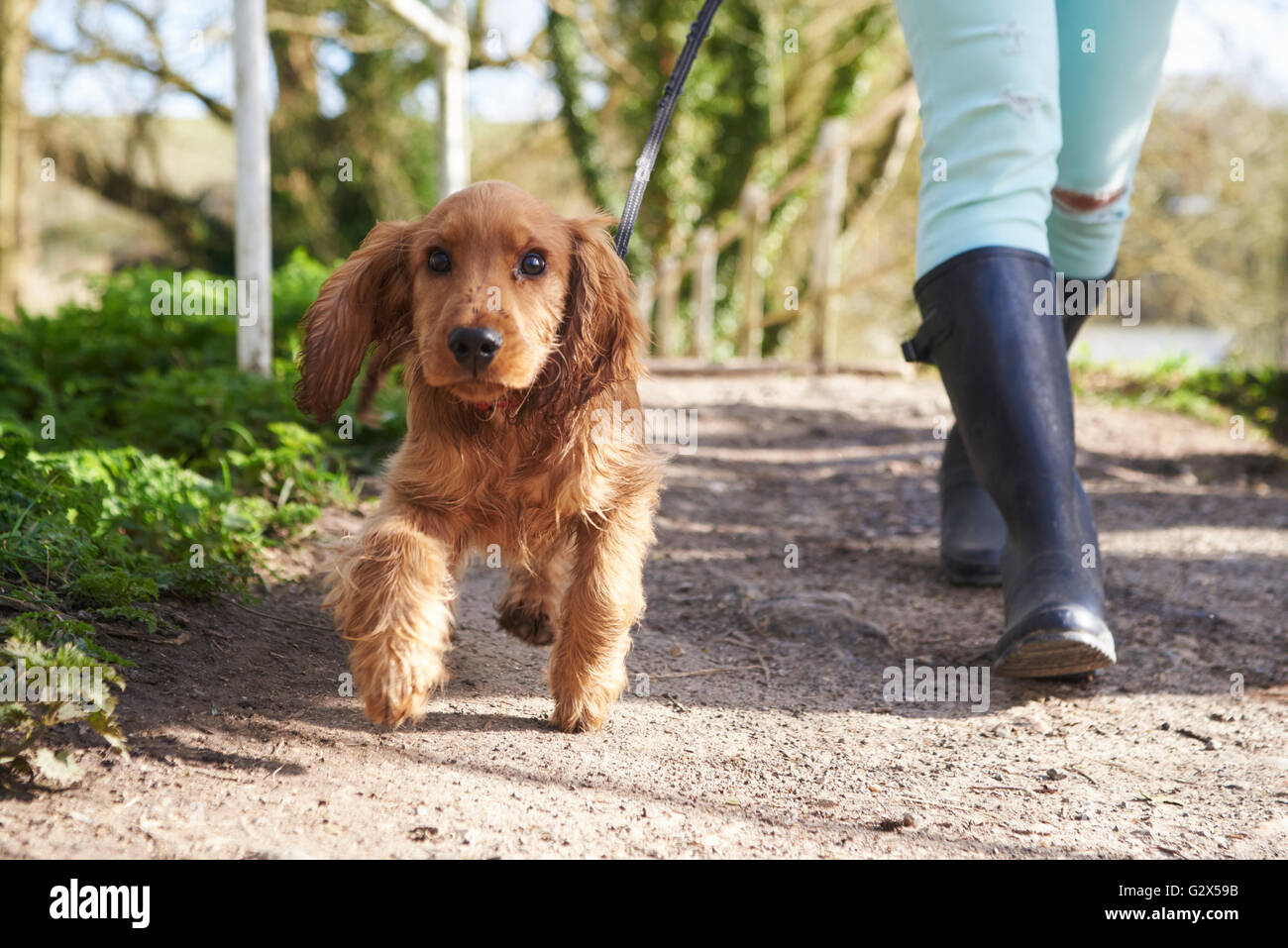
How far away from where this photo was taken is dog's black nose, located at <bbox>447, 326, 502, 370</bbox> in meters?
1.99

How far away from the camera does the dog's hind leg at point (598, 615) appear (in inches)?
88.0

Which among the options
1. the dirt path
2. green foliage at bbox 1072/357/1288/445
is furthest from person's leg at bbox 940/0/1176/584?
green foliage at bbox 1072/357/1288/445

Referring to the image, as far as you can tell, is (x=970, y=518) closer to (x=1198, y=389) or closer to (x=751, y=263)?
(x=1198, y=389)

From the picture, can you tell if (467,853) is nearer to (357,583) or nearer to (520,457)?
(357,583)

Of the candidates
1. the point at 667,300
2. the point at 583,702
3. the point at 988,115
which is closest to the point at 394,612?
the point at 583,702

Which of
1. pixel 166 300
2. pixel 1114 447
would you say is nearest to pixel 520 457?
pixel 166 300

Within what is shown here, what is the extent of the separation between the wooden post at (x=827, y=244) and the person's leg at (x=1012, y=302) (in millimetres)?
6323

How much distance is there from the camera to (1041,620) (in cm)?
238

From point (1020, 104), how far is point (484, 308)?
1.41 metres

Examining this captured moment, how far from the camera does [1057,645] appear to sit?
2373 mm

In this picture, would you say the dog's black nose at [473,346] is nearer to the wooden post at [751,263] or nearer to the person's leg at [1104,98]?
the person's leg at [1104,98]

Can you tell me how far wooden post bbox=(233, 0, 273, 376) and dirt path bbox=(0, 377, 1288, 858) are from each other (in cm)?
165

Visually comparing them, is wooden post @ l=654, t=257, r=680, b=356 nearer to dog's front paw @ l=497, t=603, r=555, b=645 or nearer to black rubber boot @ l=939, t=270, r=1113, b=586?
black rubber boot @ l=939, t=270, r=1113, b=586
